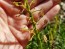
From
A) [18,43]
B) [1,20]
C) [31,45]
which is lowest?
[31,45]

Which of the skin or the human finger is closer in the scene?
the skin

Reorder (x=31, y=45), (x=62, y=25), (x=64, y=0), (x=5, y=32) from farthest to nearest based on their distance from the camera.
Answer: (x=64, y=0) → (x=62, y=25) → (x=31, y=45) → (x=5, y=32)

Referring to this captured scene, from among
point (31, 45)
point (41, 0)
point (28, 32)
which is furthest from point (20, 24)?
point (31, 45)

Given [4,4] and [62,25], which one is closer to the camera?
[4,4]

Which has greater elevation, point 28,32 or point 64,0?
point 28,32

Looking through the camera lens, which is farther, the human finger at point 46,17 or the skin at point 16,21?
the human finger at point 46,17

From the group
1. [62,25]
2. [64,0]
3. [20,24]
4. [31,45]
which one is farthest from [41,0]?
[64,0]

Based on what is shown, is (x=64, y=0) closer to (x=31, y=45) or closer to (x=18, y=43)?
(x=31, y=45)

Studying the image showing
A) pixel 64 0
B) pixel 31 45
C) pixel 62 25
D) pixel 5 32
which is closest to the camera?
pixel 5 32
